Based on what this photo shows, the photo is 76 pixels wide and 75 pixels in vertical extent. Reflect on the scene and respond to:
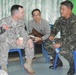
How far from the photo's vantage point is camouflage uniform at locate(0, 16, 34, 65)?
134 inches

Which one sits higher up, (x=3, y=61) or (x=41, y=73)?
(x=3, y=61)

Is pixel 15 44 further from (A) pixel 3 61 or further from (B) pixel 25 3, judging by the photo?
(B) pixel 25 3

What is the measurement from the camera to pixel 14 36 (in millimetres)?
3621

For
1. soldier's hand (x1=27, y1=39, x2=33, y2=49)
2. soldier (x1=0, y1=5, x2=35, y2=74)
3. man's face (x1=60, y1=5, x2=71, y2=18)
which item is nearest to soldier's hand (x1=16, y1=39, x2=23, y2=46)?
soldier (x1=0, y1=5, x2=35, y2=74)

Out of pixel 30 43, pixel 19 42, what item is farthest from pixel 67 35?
pixel 19 42

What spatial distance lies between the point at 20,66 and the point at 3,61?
36.7 inches

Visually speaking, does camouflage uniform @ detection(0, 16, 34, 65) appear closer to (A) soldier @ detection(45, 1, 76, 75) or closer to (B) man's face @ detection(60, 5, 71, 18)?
(A) soldier @ detection(45, 1, 76, 75)

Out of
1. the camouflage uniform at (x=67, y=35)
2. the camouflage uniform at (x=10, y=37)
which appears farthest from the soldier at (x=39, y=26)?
the camouflage uniform at (x=10, y=37)

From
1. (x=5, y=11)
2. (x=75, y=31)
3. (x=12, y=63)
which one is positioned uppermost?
(x=5, y=11)

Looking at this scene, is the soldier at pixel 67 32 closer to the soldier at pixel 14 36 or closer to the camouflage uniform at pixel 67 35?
the camouflage uniform at pixel 67 35

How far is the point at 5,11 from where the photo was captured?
15.9 feet

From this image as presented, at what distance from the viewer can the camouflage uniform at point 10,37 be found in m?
3.40

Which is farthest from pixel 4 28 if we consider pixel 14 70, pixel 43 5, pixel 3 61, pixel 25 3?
pixel 43 5

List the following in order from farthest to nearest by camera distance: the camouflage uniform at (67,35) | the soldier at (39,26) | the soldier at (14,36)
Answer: the soldier at (39,26), the camouflage uniform at (67,35), the soldier at (14,36)
